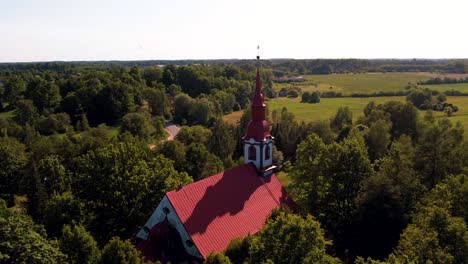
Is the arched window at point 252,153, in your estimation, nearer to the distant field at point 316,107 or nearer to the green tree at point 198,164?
the green tree at point 198,164

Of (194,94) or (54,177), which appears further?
(194,94)

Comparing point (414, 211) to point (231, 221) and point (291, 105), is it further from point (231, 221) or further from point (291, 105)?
point (291, 105)

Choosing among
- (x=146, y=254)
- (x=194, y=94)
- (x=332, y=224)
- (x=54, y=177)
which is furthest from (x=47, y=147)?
(x=194, y=94)

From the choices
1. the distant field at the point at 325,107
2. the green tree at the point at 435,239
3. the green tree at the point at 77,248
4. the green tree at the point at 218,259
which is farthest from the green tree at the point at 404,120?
the green tree at the point at 77,248

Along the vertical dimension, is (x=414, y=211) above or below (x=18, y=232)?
below

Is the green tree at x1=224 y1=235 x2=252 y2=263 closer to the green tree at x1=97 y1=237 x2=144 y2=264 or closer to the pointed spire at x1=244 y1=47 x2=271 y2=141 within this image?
the green tree at x1=97 y1=237 x2=144 y2=264

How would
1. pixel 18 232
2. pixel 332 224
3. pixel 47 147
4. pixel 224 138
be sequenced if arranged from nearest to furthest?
pixel 18 232 < pixel 332 224 < pixel 47 147 < pixel 224 138
